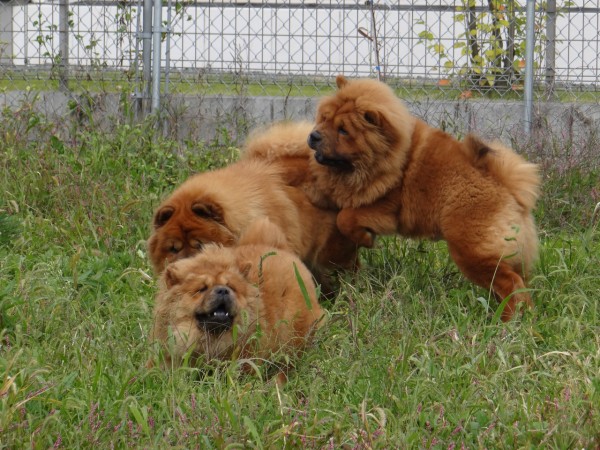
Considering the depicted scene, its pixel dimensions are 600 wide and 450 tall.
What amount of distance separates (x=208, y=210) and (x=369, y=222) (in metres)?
0.92

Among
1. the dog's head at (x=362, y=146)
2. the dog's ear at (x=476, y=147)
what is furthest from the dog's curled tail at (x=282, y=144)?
the dog's ear at (x=476, y=147)

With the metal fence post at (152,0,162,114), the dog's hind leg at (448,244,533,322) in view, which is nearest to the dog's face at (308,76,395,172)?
the dog's hind leg at (448,244,533,322)

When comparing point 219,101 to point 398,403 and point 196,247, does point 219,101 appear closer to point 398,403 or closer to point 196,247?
point 196,247

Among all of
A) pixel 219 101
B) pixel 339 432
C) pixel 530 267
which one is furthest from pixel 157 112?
pixel 339 432

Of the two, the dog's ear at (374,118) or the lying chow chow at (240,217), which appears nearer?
the lying chow chow at (240,217)

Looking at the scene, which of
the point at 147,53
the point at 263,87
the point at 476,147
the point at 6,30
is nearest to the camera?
the point at 476,147

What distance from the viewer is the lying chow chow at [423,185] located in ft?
16.2

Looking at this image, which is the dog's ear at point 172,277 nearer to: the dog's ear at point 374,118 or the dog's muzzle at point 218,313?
the dog's muzzle at point 218,313

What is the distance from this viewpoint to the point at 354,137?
5.42m

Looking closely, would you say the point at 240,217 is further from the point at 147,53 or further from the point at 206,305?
the point at 147,53

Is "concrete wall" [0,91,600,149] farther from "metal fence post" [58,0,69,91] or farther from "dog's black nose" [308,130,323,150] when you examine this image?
"dog's black nose" [308,130,323,150]

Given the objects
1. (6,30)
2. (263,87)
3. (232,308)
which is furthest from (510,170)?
(6,30)

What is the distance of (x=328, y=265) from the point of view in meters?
5.66

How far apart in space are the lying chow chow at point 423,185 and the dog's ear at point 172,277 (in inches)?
54.7
